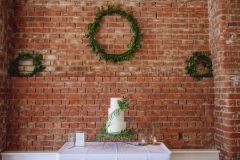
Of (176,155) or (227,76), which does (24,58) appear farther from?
(227,76)

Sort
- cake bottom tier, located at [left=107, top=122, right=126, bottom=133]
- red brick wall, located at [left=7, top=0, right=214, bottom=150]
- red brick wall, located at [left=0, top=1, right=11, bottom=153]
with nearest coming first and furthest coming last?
cake bottom tier, located at [left=107, top=122, right=126, bottom=133], red brick wall, located at [left=0, top=1, right=11, bottom=153], red brick wall, located at [left=7, top=0, right=214, bottom=150]

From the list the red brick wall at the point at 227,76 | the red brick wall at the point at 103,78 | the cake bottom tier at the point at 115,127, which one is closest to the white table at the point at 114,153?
the cake bottom tier at the point at 115,127

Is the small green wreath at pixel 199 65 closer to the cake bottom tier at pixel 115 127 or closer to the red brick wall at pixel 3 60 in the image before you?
the cake bottom tier at pixel 115 127

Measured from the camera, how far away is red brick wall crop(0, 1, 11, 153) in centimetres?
279

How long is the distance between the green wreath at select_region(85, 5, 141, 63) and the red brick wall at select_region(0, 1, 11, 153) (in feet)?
3.22

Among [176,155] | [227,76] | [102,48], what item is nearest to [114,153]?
[176,155]

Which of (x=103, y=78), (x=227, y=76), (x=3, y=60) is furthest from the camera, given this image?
(x=103, y=78)

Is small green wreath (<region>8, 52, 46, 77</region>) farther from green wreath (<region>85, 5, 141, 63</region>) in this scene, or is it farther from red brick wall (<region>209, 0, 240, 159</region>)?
A: red brick wall (<region>209, 0, 240, 159</region>)

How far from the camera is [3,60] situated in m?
2.85

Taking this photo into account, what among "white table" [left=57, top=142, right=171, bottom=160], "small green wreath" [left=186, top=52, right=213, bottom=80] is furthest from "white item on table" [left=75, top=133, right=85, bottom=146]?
"small green wreath" [left=186, top=52, right=213, bottom=80]

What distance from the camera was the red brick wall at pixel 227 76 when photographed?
104 inches

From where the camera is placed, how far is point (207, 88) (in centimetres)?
303

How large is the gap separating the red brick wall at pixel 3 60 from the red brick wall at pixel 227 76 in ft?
8.39

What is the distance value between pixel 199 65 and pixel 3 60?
2.45 metres
